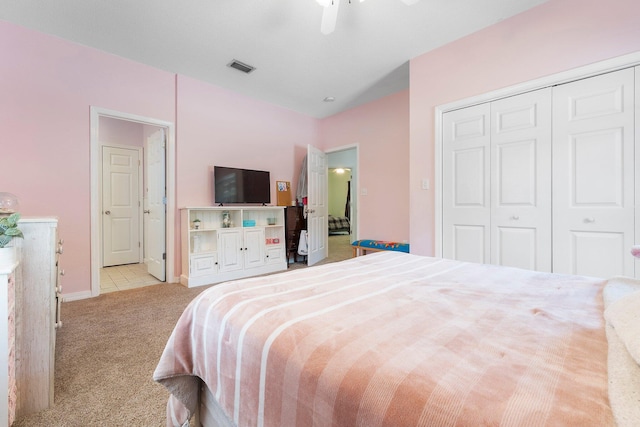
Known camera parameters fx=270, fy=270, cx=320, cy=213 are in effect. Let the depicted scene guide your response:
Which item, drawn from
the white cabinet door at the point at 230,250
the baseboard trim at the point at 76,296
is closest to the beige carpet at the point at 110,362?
the baseboard trim at the point at 76,296

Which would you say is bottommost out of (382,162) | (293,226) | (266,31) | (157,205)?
(293,226)

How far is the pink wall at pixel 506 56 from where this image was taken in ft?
6.70

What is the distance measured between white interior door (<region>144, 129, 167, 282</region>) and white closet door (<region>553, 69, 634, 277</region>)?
4252 mm

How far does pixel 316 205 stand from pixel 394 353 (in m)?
4.19

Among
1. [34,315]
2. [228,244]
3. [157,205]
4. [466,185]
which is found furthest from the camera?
[157,205]

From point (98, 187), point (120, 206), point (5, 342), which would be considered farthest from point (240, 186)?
point (5, 342)

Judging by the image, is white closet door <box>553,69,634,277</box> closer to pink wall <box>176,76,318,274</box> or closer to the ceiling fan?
the ceiling fan

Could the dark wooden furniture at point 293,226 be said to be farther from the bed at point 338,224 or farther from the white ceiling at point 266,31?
the bed at point 338,224

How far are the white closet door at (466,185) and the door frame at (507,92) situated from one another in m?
0.05

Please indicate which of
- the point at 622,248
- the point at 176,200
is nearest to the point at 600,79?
the point at 622,248

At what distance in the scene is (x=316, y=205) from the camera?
4.75 meters

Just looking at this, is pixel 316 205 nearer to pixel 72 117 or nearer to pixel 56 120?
pixel 72 117

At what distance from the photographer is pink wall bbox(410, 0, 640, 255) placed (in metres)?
2.04

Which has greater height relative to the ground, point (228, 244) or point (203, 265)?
point (228, 244)
